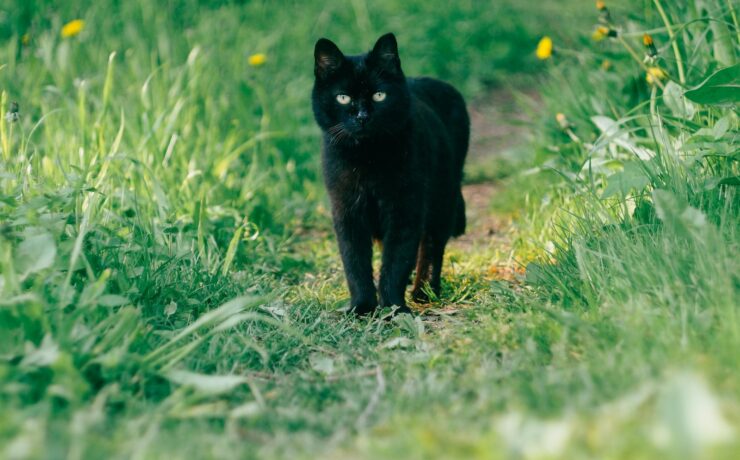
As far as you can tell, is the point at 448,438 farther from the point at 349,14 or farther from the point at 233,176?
the point at 349,14

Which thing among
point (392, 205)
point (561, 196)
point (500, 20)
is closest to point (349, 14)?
point (500, 20)

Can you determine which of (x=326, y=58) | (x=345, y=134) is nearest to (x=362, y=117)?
(x=345, y=134)

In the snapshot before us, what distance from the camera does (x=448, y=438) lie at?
5.71ft

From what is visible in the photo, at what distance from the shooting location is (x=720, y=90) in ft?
9.78

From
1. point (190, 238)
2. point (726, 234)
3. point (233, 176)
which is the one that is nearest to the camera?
point (726, 234)

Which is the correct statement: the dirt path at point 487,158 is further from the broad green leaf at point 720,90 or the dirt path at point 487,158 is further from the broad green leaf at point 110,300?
the broad green leaf at point 110,300

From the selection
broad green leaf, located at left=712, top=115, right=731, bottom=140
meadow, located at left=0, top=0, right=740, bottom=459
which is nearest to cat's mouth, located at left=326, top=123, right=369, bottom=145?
meadow, located at left=0, top=0, right=740, bottom=459

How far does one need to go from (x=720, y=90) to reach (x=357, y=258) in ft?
4.88

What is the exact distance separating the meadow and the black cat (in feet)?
0.68

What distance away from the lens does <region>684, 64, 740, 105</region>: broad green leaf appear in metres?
2.93

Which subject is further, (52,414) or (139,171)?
(139,171)

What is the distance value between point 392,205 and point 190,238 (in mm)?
864

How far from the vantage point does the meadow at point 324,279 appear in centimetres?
185

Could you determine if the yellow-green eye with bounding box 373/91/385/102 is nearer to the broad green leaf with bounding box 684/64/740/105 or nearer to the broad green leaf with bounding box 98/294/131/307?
the broad green leaf with bounding box 684/64/740/105
